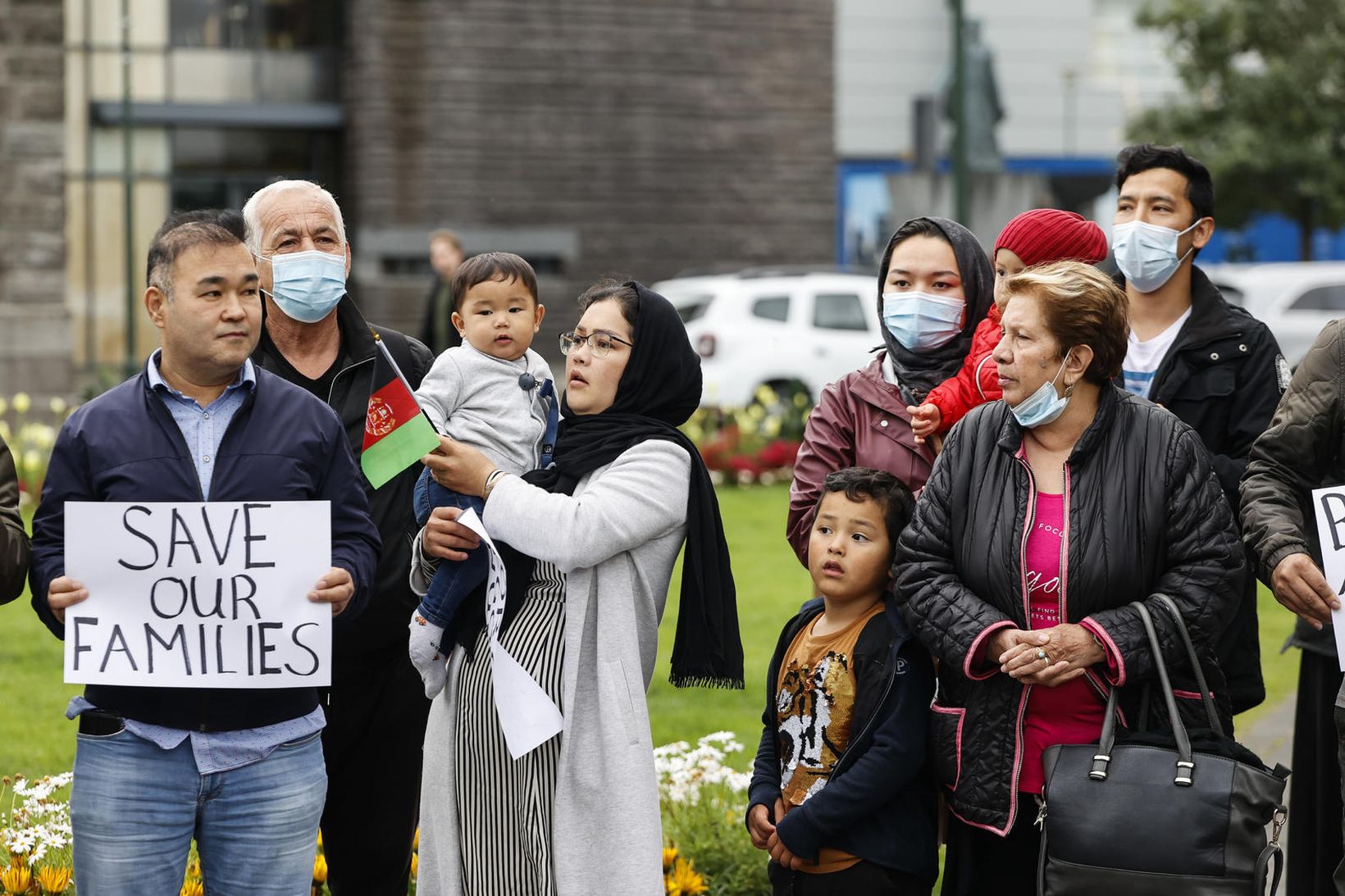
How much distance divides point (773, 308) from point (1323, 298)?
9996mm

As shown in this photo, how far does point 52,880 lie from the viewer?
16.0 ft

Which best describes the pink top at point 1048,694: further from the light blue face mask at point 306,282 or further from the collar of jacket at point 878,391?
the light blue face mask at point 306,282

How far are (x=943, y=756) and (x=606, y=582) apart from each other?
90 centimetres

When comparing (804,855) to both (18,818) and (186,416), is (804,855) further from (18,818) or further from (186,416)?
(18,818)

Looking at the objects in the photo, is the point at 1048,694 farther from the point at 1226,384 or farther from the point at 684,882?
the point at 684,882

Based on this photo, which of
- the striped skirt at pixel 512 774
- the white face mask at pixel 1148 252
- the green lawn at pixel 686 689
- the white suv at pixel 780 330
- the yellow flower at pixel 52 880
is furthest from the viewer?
the white suv at pixel 780 330

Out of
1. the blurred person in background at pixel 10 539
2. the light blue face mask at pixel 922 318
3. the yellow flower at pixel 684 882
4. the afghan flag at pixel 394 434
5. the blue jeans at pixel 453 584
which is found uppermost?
the light blue face mask at pixel 922 318

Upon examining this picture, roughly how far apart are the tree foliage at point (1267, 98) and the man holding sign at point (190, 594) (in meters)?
34.6

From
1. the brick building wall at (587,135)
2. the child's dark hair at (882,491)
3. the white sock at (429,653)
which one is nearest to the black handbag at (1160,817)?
the child's dark hair at (882,491)

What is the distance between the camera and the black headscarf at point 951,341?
455 centimetres

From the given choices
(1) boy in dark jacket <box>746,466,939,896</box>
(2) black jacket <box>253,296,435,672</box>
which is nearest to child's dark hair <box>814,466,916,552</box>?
(1) boy in dark jacket <box>746,466,939,896</box>

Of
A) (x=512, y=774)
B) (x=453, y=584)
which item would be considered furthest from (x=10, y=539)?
(x=512, y=774)

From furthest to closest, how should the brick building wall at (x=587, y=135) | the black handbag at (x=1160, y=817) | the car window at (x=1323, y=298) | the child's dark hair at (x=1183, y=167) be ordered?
the brick building wall at (x=587, y=135), the car window at (x=1323, y=298), the child's dark hair at (x=1183, y=167), the black handbag at (x=1160, y=817)

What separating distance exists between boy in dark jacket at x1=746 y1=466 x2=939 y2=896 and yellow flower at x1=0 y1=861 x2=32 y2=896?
83.7 inches
